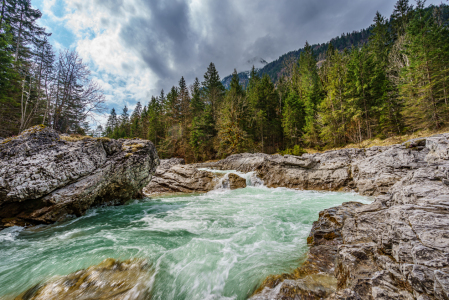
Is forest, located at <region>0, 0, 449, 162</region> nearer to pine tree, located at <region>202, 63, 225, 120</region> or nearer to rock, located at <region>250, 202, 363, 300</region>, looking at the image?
pine tree, located at <region>202, 63, 225, 120</region>

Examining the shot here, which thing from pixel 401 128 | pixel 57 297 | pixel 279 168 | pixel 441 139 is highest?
pixel 401 128

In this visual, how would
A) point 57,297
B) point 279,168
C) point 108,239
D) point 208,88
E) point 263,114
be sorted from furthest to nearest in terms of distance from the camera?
1. point 208,88
2. point 263,114
3. point 279,168
4. point 108,239
5. point 57,297

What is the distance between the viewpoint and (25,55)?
15828 millimetres

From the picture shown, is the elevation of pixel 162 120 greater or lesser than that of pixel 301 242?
greater

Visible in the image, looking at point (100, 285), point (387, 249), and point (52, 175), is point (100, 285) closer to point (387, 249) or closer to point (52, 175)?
point (387, 249)

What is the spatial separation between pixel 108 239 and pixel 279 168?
41.0 ft

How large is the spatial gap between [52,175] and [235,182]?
10560mm

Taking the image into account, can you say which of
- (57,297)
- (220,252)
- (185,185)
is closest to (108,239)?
(57,297)

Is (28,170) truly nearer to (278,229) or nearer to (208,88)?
(278,229)

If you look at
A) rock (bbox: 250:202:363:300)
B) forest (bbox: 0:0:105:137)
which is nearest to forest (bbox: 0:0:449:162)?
forest (bbox: 0:0:105:137)

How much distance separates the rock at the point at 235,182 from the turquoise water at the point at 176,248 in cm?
603

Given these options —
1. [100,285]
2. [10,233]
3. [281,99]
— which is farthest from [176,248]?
[281,99]

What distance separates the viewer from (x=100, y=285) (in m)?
2.86

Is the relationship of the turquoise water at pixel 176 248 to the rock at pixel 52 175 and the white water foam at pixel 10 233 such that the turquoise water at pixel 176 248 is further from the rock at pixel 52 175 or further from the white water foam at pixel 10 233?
the rock at pixel 52 175
